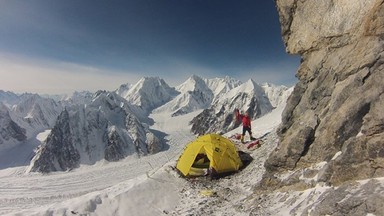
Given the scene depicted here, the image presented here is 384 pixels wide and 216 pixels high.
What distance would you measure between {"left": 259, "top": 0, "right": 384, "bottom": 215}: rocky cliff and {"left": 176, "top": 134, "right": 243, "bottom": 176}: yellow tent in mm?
6184

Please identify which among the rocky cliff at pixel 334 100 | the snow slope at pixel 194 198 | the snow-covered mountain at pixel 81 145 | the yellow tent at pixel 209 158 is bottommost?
the snow-covered mountain at pixel 81 145

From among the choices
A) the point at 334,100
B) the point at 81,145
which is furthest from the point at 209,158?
the point at 81,145

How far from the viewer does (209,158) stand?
1056 inches

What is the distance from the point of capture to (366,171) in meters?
13.7

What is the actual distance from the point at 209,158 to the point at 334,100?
12.0 m

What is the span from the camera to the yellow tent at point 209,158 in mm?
26103

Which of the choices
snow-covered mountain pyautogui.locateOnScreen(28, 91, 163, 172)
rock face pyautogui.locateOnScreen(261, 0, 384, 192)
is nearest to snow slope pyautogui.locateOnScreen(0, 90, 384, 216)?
rock face pyautogui.locateOnScreen(261, 0, 384, 192)

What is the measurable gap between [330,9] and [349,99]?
5.46 m

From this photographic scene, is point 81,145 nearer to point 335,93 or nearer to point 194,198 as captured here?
point 194,198

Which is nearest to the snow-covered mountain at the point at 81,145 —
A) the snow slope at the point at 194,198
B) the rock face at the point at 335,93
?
the snow slope at the point at 194,198

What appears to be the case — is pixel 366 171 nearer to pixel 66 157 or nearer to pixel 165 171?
pixel 165 171

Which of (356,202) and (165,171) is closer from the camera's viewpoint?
(356,202)

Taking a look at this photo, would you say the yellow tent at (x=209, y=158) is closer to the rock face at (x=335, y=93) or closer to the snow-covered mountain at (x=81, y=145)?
the rock face at (x=335, y=93)

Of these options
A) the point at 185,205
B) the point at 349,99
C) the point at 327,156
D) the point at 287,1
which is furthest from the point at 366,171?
the point at 287,1
